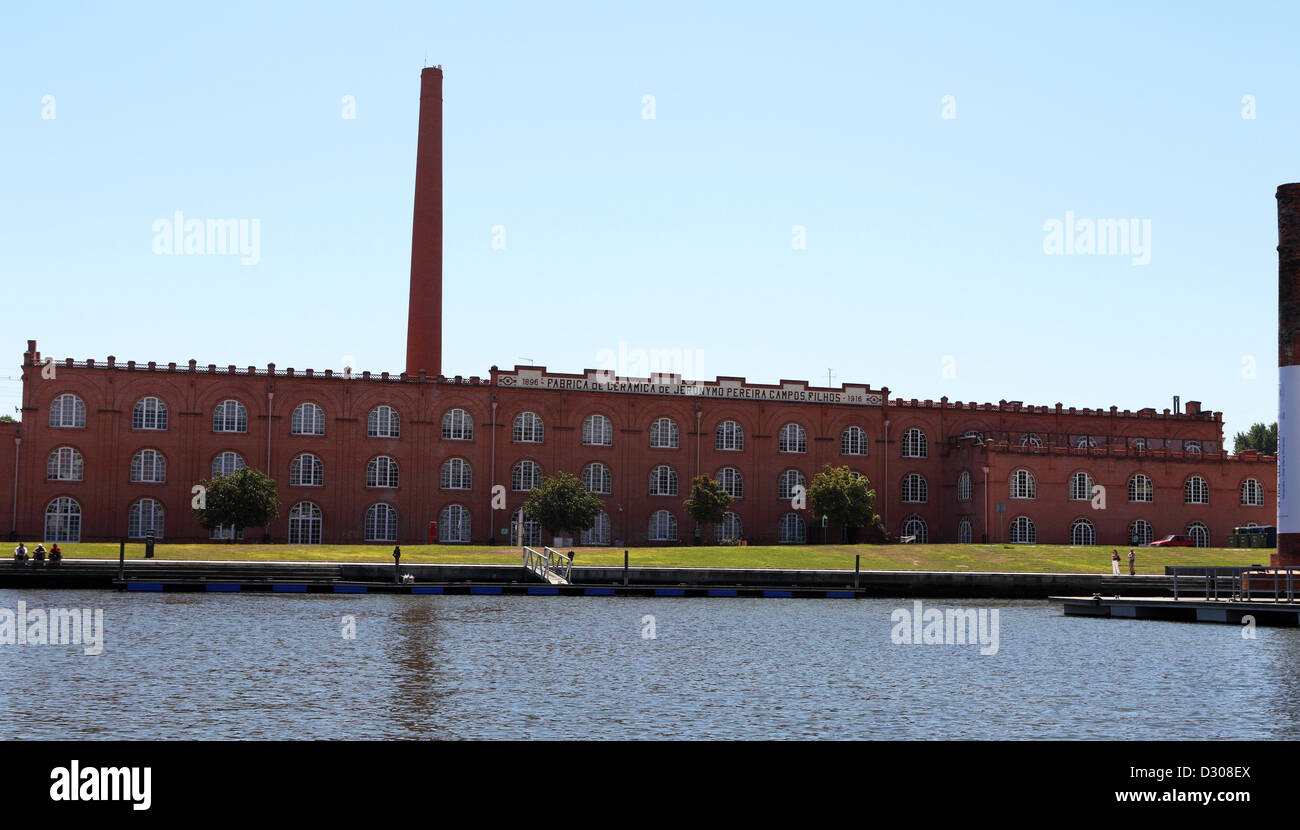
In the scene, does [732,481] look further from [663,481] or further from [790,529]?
[790,529]

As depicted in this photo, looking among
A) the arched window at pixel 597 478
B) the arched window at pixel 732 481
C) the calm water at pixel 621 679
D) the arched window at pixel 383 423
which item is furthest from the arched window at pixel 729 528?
the calm water at pixel 621 679

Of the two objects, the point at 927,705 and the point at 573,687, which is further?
the point at 573,687

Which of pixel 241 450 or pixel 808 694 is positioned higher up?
pixel 241 450

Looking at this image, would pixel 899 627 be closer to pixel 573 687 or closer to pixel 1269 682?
pixel 1269 682

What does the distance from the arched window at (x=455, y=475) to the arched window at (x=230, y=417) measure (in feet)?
41.6

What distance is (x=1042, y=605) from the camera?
60.8m

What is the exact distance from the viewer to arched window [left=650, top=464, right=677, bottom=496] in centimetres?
8981

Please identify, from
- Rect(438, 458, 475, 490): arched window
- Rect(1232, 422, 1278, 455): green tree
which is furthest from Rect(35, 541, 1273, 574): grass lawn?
Rect(1232, 422, 1278, 455): green tree

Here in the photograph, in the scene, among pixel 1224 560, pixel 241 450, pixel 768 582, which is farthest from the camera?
pixel 241 450

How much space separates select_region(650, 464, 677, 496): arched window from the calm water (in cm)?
4050

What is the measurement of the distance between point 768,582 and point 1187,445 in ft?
141

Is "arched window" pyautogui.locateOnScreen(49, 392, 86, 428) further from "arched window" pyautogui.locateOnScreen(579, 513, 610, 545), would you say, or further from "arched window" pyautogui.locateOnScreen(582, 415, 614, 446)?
"arched window" pyautogui.locateOnScreen(579, 513, 610, 545)
